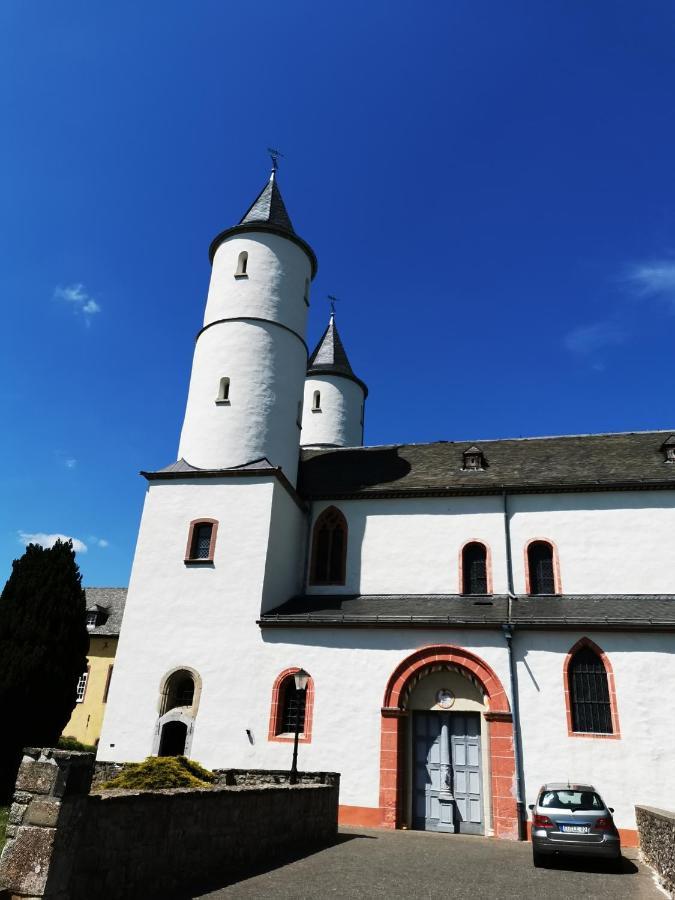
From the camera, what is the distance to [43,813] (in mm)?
6113

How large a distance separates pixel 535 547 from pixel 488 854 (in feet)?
30.5

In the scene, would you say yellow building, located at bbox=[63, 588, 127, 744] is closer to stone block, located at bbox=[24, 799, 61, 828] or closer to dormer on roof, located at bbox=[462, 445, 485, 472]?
dormer on roof, located at bbox=[462, 445, 485, 472]

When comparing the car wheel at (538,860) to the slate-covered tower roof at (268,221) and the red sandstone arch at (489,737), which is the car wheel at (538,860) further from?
the slate-covered tower roof at (268,221)

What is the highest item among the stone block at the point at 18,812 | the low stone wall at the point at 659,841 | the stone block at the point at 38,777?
the stone block at the point at 38,777

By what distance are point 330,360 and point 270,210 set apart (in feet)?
Result: 35.0

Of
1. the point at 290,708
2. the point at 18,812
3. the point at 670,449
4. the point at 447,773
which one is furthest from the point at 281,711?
the point at 670,449

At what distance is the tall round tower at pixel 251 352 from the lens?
21938 millimetres

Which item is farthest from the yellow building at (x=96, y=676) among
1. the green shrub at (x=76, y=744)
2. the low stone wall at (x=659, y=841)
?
the low stone wall at (x=659, y=841)

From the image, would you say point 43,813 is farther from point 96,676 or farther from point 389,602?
point 96,676

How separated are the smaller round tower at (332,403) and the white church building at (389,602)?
326 inches

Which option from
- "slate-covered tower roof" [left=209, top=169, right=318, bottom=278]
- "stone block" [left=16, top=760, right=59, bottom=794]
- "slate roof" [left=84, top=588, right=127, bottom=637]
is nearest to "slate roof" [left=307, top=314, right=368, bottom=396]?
"slate-covered tower roof" [left=209, top=169, right=318, bottom=278]

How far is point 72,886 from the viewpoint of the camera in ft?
20.8

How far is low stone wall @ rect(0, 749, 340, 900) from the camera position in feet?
19.9

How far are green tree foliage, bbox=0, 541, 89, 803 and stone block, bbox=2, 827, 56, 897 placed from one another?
13.2 metres
